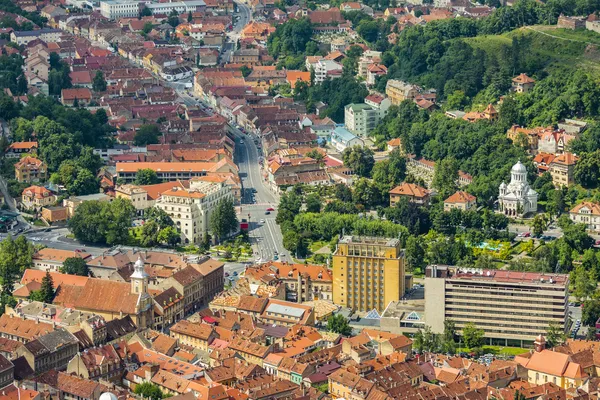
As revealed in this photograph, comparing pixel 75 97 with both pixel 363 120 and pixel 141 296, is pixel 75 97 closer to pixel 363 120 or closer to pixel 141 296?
pixel 363 120

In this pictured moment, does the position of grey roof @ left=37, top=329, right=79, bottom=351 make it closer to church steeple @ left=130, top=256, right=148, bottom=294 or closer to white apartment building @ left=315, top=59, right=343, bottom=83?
church steeple @ left=130, top=256, right=148, bottom=294

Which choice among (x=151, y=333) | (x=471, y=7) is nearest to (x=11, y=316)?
(x=151, y=333)

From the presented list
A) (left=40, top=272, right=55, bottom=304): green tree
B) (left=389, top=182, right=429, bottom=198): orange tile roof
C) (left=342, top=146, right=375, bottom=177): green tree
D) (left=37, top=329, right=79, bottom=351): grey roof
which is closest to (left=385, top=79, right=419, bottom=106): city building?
(left=342, top=146, right=375, bottom=177): green tree

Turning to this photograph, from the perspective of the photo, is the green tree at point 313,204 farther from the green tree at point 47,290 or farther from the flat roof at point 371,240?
the green tree at point 47,290

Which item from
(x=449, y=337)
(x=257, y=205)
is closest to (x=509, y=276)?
(x=449, y=337)

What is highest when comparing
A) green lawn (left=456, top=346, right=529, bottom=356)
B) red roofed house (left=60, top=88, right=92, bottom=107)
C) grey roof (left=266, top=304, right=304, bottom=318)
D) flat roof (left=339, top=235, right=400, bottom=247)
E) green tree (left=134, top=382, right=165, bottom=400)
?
flat roof (left=339, top=235, right=400, bottom=247)

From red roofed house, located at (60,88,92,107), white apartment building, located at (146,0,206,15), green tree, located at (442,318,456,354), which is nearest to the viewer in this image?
green tree, located at (442,318,456,354)

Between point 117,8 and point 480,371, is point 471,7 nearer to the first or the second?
point 117,8
